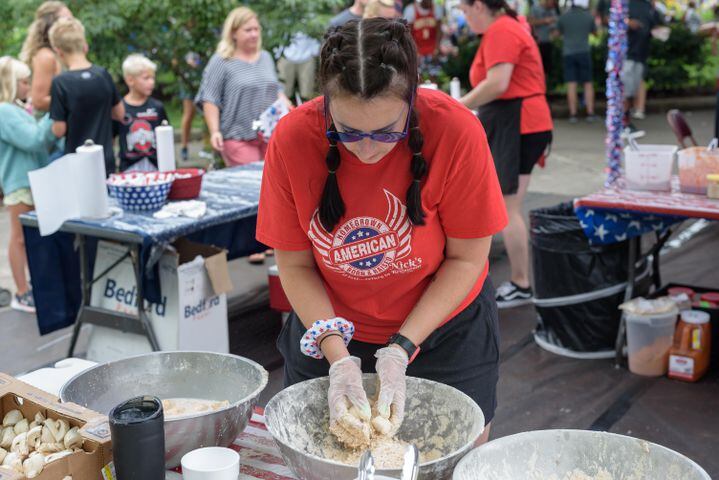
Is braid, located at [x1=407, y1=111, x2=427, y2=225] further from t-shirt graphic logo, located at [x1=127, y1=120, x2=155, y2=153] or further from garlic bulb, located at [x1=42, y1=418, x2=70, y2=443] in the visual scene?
t-shirt graphic logo, located at [x1=127, y1=120, x2=155, y2=153]

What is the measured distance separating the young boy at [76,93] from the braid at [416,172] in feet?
11.2

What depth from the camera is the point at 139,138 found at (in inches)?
203

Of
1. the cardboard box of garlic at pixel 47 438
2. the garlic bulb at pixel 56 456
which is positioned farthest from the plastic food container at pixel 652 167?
the garlic bulb at pixel 56 456

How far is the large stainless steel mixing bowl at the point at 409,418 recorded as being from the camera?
1607mm

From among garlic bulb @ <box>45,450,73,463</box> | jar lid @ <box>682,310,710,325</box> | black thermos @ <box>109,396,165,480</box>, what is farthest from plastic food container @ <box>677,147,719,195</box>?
garlic bulb @ <box>45,450,73,463</box>

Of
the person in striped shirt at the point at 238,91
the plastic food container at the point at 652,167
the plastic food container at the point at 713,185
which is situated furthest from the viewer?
the person in striped shirt at the point at 238,91

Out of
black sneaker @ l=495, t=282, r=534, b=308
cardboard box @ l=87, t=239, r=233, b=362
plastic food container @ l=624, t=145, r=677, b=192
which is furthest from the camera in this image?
black sneaker @ l=495, t=282, r=534, b=308

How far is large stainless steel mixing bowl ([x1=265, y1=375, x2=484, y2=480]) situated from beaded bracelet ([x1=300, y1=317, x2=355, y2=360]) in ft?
0.28

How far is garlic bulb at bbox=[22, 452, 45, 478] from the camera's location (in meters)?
1.43

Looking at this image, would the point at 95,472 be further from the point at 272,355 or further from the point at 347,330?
the point at 272,355

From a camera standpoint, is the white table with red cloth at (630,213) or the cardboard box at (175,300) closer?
the white table with red cloth at (630,213)

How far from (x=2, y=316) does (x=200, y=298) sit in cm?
185

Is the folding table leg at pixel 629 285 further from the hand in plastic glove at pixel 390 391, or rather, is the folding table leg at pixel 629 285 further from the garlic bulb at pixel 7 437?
the garlic bulb at pixel 7 437

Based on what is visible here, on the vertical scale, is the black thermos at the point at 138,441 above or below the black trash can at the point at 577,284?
above
